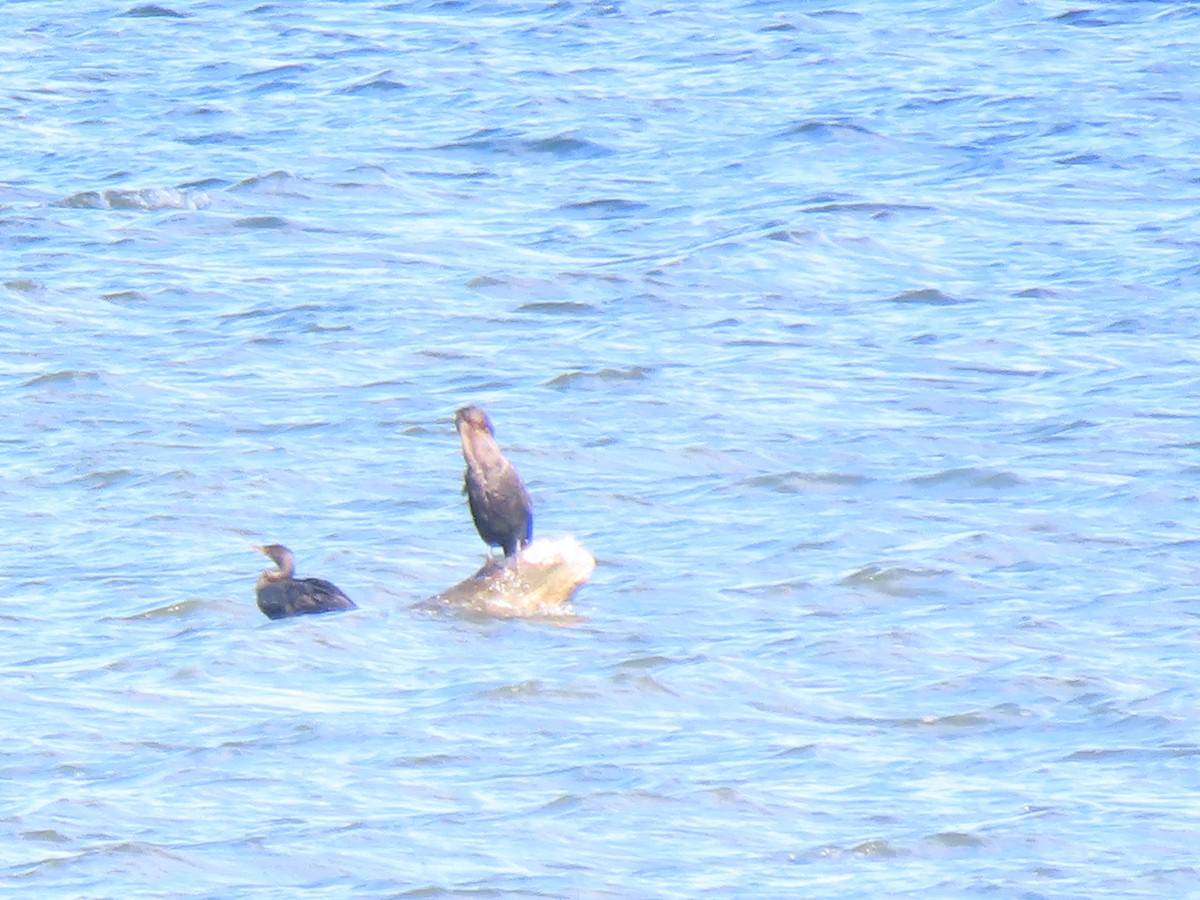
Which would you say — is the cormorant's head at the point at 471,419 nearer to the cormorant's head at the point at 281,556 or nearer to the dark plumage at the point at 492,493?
the dark plumage at the point at 492,493

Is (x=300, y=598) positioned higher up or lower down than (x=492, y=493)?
lower down

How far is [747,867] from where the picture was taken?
8039 mm

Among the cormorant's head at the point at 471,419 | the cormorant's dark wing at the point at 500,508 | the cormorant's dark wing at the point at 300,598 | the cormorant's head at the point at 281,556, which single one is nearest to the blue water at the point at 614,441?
the cormorant's dark wing at the point at 300,598

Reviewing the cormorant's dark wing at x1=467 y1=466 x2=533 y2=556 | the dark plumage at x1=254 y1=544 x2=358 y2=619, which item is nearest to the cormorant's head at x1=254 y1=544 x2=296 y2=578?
the dark plumage at x1=254 y1=544 x2=358 y2=619

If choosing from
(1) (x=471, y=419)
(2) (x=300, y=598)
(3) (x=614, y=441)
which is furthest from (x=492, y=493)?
(3) (x=614, y=441)

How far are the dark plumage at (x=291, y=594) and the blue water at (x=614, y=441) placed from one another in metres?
0.07

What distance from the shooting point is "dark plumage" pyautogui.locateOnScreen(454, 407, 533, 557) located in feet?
35.3

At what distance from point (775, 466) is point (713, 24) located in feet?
30.8

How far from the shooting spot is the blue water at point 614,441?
8477 millimetres

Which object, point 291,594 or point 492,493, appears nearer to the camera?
point 291,594

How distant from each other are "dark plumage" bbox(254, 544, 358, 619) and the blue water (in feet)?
0.24

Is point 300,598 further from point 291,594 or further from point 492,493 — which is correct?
point 492,493

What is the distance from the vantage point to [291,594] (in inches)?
415

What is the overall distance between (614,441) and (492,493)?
8.04 feet
